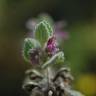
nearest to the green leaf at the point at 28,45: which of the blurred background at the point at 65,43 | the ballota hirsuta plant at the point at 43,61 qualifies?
the ballota hirsuta plant at the point at 43,61

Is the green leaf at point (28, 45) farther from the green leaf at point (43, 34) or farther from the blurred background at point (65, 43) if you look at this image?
the blurred background at point (65, 43)

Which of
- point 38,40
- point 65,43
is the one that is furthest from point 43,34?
point 65,43

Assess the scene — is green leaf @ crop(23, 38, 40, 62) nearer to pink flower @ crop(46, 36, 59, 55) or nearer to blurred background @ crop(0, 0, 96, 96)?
pink flower @ crop(46, 36, 59, 55)

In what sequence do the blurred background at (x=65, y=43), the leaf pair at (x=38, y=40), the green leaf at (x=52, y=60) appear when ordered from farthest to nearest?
the blurred background at (x=65, y=43)
the leaf pair at (x=38, y=40)
the green leaf at (x=52, y=60)

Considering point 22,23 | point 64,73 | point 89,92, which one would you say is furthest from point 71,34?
point 64,73

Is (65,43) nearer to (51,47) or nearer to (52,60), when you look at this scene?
(51,47)

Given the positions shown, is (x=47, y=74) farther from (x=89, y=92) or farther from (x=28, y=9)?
(x=28, y=9)

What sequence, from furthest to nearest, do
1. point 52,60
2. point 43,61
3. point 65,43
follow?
point 65,43 → point 43,61 → point 52,60

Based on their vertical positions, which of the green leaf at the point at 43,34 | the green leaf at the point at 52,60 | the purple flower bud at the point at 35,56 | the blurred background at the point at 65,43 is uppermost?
the blurred background at the point at 65,43

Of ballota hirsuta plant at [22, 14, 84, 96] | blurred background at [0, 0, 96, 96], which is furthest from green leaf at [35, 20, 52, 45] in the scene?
blurred background at [0, 0, 96, 96]

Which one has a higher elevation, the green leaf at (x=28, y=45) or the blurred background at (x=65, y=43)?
the blurred background at (x=65, y=43)
